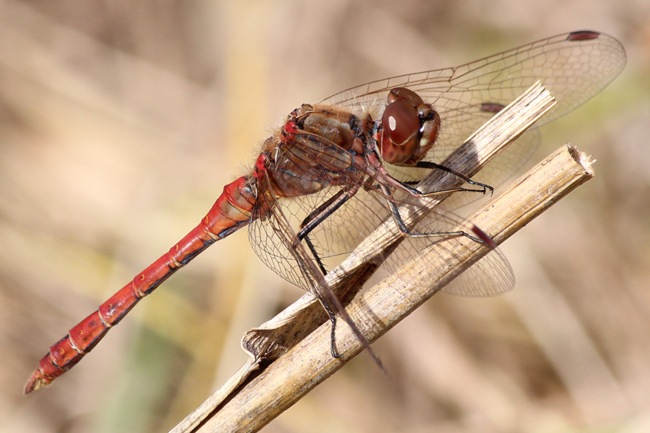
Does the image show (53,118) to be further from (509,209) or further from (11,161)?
(509,209)

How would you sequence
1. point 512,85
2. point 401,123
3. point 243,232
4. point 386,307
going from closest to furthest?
point 386,307, point 401,123, point 512,85, point 243,232

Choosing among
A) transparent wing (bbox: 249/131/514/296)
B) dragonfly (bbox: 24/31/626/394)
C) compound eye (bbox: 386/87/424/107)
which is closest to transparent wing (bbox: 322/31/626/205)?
dragonfly (bbox: 24/31/626/394)

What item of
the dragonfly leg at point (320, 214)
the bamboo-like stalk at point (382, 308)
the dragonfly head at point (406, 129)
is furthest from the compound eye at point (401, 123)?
the bamboo-like stalk at point (382, 308)

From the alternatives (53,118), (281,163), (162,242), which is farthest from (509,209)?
(53,118)

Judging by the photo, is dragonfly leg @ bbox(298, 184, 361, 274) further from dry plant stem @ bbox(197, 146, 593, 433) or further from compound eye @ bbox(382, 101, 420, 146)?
dry plant stem @ bbox(197, 146, 593, 433)

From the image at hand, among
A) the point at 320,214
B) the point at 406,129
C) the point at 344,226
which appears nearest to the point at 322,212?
the point at 320,214

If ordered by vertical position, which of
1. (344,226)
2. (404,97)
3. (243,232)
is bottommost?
(344,226)

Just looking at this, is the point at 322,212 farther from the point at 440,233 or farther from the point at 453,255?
the point at 453,255
